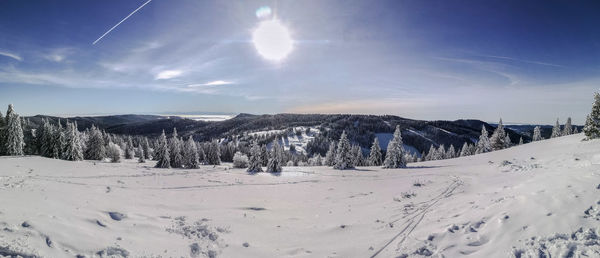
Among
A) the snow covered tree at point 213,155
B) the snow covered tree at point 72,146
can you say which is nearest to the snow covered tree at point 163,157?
the snow covered tree at point 72,146

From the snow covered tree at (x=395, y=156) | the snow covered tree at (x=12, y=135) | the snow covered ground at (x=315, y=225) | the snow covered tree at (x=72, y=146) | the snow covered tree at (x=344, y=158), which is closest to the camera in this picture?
the snow covered ground at (x=315, y=225)

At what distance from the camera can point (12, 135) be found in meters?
44.5

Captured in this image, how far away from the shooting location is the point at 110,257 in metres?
8.48

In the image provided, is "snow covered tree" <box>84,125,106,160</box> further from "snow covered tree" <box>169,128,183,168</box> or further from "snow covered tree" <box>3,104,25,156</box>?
"snow covered tree" <box>169,128,183,168</box>

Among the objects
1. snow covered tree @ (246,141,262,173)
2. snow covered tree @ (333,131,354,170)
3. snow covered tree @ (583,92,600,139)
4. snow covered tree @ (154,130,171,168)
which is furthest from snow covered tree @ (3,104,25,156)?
snow covered tree @ (583,92,600,139)

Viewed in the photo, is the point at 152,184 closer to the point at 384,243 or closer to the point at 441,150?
the point at 384,243

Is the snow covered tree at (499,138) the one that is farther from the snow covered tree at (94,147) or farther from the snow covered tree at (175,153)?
the snow covered tree at (94,147)

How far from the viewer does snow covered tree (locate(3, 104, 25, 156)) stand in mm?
44375

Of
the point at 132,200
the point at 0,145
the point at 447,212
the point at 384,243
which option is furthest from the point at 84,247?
the point at 0,145

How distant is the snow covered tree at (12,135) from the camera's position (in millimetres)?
44375

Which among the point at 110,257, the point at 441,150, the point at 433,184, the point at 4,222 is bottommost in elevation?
the point at 441,150

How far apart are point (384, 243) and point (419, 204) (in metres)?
6.83

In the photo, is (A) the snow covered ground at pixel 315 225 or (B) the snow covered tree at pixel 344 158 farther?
(B) the snow covered tree at pixel 344 158

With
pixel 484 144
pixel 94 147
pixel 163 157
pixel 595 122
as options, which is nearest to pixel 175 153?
pixel 163 157
